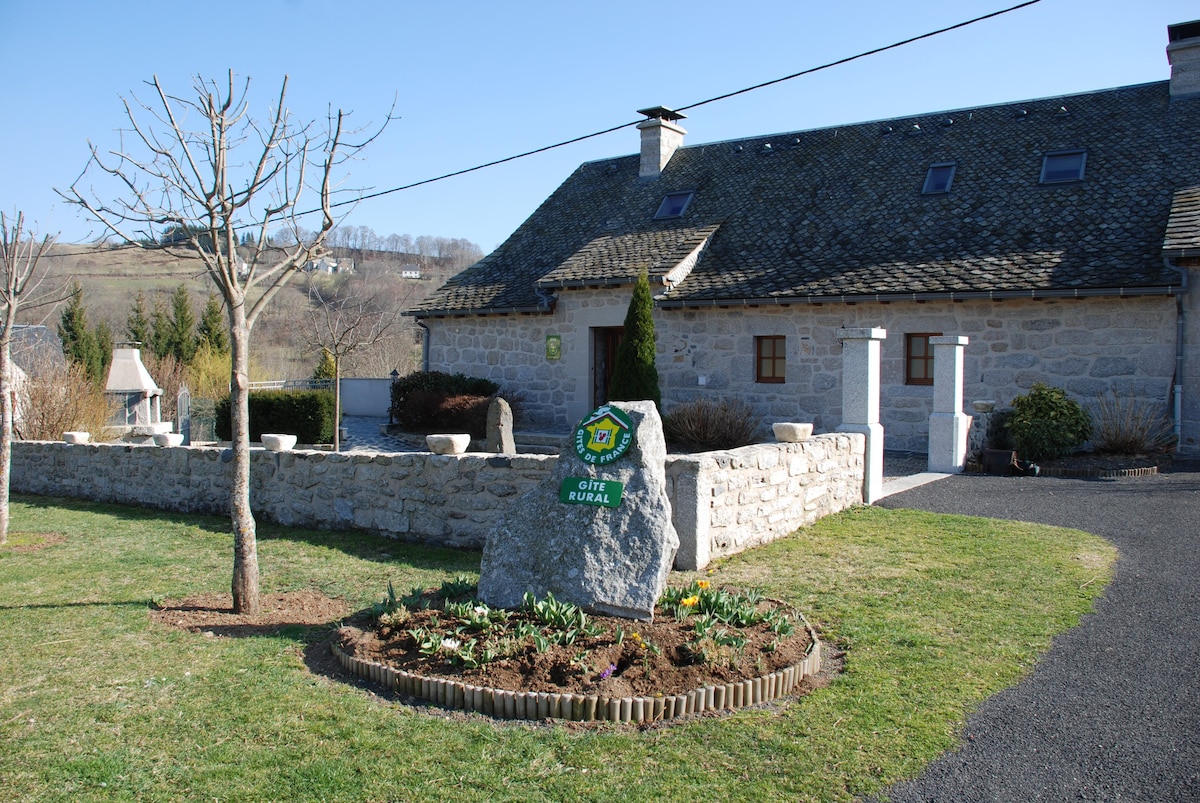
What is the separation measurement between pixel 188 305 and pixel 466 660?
31.6 metres

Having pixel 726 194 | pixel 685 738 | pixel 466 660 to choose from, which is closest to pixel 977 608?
pixel 685 738

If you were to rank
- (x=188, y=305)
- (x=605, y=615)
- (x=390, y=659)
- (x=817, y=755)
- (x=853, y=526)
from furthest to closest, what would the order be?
(x=188, y=305), (x=853, y=526), (x=605, y=615), (x=390, y=659), (x=817, y=755)

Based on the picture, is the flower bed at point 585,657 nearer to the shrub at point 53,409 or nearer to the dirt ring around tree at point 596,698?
the dirt ring around tree at point 596,698

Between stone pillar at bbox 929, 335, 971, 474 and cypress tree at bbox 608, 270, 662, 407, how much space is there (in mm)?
4555

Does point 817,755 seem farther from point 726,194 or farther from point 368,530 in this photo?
point 726,194

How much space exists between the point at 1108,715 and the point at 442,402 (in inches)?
595

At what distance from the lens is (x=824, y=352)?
1591 centimetres

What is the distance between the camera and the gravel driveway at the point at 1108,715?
3.56m

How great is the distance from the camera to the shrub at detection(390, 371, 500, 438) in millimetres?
17859

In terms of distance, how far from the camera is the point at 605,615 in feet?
17.3

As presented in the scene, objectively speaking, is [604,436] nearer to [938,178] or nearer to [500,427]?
[500,427]

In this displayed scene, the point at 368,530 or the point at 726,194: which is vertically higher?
the point at 726,194

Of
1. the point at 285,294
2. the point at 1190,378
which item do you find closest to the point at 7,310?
the point at 1190,378

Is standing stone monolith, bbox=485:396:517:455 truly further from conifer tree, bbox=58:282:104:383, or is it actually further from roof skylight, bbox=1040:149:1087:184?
conifer tree, bbox=58:282:104:383
